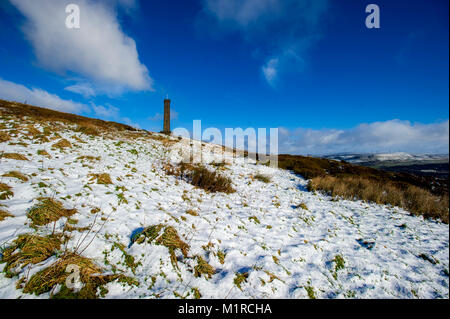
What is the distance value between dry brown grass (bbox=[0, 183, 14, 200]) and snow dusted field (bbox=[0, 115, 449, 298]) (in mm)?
87

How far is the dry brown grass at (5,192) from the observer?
3398 millimetres

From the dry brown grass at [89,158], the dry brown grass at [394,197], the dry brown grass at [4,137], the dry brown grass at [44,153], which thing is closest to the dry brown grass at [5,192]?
the dry brown grass at [44,153]

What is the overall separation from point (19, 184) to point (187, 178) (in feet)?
18.0

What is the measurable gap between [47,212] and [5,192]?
1236 millimetres

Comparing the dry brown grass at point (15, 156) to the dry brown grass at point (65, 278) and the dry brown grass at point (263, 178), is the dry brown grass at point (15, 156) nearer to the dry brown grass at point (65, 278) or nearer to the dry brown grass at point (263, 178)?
the dry brown grass at point (65, 278)

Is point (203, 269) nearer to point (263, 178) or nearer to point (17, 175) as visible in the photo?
point (17, 175)

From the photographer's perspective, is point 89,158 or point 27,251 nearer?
point 27,251

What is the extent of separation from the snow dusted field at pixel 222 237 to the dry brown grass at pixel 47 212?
0.11m

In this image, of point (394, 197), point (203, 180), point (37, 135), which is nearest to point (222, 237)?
point (203, 180)

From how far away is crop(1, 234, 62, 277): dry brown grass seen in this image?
221 centimetres

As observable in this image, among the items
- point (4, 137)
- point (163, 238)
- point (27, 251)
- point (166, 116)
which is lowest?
point (163, 238)

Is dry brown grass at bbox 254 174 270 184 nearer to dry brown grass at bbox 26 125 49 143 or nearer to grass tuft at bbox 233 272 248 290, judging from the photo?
grass tuft at bbox 233 272 248 290

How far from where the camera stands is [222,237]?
4383mm
